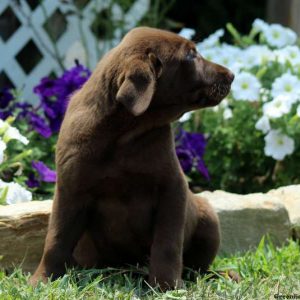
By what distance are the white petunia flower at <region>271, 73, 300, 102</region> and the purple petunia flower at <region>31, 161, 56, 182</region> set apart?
1748 mm

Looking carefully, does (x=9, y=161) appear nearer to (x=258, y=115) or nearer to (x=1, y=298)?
(x=1, y=298)

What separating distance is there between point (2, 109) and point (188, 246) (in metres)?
1.96

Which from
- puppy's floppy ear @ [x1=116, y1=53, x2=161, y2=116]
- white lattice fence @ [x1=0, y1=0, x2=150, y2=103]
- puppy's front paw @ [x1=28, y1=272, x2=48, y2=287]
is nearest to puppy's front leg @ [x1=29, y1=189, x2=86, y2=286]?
puppy's front paw @ [x1=28, y1=272, x2=48, y2=287]

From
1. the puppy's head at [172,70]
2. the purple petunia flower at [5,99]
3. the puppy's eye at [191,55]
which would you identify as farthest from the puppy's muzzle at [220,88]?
the purple petunia flower at [5,99]

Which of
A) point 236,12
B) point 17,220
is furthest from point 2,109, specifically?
point 236,12

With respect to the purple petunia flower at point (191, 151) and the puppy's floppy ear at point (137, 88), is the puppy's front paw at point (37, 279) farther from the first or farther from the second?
the purple petunia flower at point (191, 151)

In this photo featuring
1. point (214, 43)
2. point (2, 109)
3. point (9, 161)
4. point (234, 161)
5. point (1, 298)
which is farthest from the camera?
point (214, 43)

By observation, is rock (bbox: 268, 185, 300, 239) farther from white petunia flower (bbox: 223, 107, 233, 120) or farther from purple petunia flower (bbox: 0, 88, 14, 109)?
purple petunia flower (bbox: 0, 88, 14, 109)

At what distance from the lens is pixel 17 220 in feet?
13.2

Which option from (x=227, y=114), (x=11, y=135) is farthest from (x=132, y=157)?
(x=227, y=114)

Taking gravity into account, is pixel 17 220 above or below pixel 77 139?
below

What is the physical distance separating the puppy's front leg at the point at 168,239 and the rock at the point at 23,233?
2.40 ft

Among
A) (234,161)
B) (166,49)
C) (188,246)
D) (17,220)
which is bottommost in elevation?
(234,161)

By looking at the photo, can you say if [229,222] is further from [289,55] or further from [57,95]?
[289,55]
